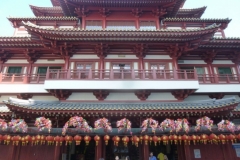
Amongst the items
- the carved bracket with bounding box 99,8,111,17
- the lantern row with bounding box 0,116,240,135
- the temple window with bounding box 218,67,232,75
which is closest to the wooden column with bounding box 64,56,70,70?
the lantern row with bounding box 0,116,240,135

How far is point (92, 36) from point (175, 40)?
590 cm

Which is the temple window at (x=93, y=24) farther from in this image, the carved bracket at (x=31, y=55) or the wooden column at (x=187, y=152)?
the wooden column at (x=187, y=152)

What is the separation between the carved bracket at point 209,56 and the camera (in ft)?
44.7

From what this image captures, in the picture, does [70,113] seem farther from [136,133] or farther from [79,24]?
[79,24]

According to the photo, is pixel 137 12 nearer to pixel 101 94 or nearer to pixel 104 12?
pixel 104 12

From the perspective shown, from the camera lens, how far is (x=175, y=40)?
12289 mm

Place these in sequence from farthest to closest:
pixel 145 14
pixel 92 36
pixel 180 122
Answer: pixel 145 14 → pixel 92 36 → pixel 180 122

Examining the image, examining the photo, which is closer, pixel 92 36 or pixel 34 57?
pixel 92 36

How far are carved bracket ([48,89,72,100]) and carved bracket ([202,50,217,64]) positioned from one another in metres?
11.0

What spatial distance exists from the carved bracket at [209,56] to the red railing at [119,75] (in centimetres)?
271

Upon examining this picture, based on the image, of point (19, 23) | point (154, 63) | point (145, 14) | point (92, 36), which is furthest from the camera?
point (19, 23)

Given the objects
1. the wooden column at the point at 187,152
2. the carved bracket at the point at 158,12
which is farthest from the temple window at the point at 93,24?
the wooden column at the point at 187,152

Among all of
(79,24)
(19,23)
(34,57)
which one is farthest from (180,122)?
(19,23)

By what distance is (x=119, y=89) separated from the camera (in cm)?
1173
